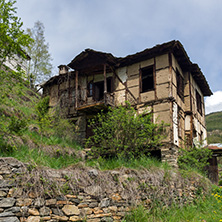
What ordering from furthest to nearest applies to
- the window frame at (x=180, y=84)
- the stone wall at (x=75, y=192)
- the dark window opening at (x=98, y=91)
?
the dark window opening at (x=98, y=91), the window frame at (x=180, y=84), the stone wall at (x=75, y=192)

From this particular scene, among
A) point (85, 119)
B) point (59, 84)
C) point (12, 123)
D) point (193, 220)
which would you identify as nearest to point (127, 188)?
point (193, 220)

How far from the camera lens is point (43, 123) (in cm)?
909

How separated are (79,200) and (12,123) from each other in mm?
3034

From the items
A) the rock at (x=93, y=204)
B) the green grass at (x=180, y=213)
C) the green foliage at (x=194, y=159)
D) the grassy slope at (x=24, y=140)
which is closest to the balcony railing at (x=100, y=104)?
the grassy slope at (x=24, y=140)

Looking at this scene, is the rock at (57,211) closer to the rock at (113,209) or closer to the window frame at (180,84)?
the rock at (113,209)

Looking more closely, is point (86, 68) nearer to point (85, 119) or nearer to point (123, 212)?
point (85, 119)

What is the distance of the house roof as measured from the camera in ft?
43.3

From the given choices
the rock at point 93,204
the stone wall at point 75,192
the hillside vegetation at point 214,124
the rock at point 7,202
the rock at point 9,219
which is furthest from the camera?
the hillside vegetation at point 214,124

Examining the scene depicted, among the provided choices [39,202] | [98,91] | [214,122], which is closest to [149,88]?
[98,91]

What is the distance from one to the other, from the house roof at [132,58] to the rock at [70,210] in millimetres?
9579

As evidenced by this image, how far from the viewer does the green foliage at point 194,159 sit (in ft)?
38.0

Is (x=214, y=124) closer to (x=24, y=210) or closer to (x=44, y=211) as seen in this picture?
(x=44, y=211)

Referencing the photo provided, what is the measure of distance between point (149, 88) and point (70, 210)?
404 inches

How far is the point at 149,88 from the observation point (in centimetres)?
1489
